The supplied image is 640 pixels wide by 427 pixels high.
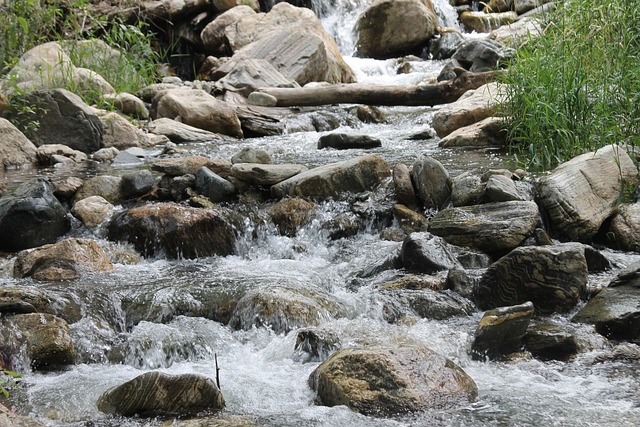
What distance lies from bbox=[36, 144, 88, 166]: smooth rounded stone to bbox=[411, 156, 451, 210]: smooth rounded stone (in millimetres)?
4081

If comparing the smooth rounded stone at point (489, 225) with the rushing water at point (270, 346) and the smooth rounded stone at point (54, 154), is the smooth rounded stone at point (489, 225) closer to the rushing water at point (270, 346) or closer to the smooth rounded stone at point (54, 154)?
the rushing water at point (270, 346)

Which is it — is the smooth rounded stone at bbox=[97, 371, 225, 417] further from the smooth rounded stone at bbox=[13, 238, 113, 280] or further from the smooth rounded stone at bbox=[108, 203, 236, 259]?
the smooth rounded stone at bbox=[108, 203, 236, 259]

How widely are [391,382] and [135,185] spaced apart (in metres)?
3.68

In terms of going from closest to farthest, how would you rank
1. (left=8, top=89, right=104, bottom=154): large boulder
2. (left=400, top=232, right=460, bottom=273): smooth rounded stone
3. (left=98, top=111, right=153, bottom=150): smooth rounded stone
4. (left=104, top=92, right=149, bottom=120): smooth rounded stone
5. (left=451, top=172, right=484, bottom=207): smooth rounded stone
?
(left=400, top=232, right=460, bottom=273): smooth rounded stone → (left=451, top=172, right=484, bottom=207): smooth rounded stone → (left=8, top=89, right=104, bottom=154): large boulder → (left=98, top=111, right=153, bottom=150): smooth rounded stone → (left=104, top=92, right=149, bottom=120): smooth rounded stone

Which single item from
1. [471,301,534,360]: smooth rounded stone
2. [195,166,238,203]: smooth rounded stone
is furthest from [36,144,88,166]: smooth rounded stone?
[471,301,534,360]: smooth rounded stone

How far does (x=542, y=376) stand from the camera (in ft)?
10.8

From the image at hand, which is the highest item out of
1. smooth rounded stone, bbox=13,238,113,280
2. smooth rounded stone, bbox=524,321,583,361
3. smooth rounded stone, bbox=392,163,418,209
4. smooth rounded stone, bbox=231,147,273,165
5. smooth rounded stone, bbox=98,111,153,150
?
smooth rounded stone, bbox=98,111,153,150

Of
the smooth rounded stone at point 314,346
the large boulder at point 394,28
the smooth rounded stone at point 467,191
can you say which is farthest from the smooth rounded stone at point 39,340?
the large boulder at point 394,28

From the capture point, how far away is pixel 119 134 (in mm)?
8508

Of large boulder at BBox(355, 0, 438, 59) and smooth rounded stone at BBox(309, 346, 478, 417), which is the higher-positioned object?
large boulder at BBox(355, 0, 438, 59)

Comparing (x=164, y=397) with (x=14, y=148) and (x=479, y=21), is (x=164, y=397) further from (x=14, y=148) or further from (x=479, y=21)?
(x=479, y=21)

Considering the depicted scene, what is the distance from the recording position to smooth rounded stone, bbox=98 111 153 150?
843 cm

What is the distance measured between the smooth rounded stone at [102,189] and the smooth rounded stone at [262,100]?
15.2ft

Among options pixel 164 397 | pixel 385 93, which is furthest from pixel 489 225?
pixel 385 93
